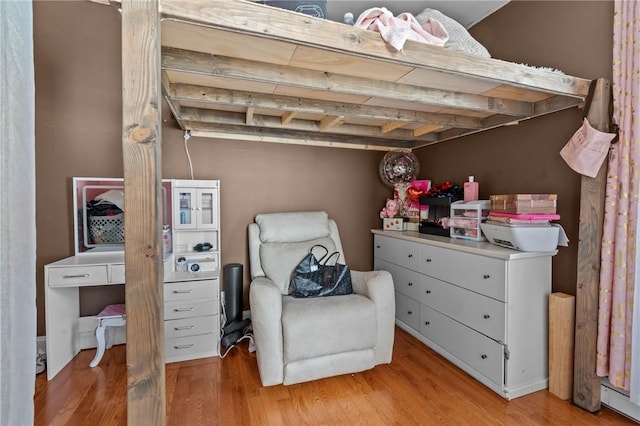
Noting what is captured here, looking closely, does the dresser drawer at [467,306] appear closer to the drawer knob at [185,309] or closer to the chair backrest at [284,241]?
the chair backrest at [284,241]

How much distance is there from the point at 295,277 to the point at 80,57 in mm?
2388

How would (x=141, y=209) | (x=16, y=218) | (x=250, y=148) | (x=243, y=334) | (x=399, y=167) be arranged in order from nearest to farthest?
1. (x=16, y=218)
2. (x=141, y=209)
3. (x=243, y=334)
4. (x=250, y=148)
5. (x=399, y=167)

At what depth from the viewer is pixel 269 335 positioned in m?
1.78

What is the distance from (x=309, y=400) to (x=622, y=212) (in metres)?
1.97

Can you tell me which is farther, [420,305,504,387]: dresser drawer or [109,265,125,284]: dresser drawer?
[109,265,125,284]: dresser drawer

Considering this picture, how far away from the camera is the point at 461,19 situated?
248 cm

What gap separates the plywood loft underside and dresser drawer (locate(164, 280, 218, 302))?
1.23 m

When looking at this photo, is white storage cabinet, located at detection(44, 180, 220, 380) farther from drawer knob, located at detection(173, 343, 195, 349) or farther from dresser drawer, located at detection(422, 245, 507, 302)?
dresser drawer, located at detection(422, 245, 507, 302)

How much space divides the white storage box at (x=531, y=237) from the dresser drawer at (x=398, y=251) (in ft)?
2.29

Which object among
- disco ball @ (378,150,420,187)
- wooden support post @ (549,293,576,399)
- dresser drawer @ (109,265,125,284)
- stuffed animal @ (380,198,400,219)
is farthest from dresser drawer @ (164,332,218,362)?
wooden support post @ (549,293,576,399)

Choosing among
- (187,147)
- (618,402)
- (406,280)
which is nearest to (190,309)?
(187,147)

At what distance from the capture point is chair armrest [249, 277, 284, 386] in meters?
1.78

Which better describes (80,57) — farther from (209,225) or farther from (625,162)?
(625,162)

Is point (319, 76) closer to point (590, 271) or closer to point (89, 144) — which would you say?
point (590, 271)
